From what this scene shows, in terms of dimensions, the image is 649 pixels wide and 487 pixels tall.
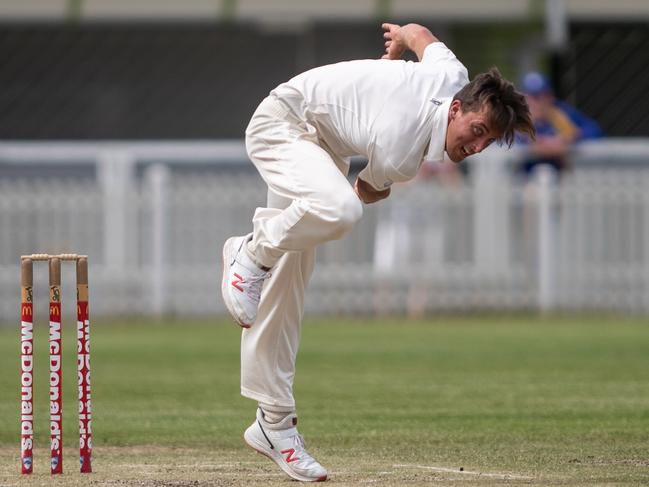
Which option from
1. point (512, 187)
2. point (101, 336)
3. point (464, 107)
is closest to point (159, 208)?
point (101, 336)

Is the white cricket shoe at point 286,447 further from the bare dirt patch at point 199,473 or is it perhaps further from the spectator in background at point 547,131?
the spectator in background at point 547,131

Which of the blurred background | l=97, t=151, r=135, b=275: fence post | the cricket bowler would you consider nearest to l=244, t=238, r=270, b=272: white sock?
the cricket bowler

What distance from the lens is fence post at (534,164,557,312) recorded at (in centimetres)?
1625

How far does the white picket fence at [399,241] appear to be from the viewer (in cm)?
1623

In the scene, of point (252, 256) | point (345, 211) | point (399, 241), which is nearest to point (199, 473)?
point (252, 256)

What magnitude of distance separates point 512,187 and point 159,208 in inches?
148

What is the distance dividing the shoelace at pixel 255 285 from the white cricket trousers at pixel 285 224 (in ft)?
0.23

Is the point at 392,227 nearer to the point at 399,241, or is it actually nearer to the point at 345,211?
the point at 399,241

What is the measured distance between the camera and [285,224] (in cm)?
604

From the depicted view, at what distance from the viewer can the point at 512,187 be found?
16344 millimetres

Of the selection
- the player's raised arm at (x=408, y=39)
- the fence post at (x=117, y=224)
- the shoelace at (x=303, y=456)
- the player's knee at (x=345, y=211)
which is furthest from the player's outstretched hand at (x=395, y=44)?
the fence post at (x=117, y=224)

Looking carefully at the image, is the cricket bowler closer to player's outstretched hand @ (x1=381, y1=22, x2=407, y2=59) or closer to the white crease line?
player's outstretched hand @ (x1=381, y1=22, x2=407, y2=59)

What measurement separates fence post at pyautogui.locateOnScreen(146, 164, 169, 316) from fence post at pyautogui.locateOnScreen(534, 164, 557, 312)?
395 cm

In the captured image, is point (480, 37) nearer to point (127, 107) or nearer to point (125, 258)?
point (127, 107)
